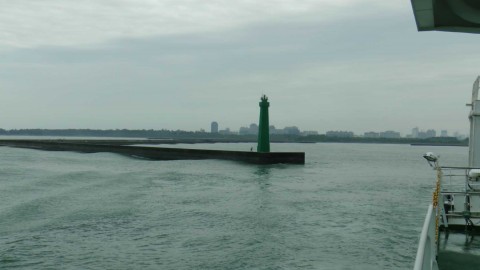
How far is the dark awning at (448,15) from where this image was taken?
5453mm

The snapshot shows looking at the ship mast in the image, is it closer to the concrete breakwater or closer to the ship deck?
the ship deck

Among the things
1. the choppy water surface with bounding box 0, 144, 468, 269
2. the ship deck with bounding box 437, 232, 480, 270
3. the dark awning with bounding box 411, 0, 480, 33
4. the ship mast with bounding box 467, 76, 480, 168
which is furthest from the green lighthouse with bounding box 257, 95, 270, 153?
the dark awning with bounding box 411, 0, 480, 33

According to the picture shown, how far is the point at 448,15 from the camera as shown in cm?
575

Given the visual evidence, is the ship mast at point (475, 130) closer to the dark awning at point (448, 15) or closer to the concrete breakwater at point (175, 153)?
the dark awning at point (448, 15)

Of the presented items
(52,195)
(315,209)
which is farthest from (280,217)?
(52,195)

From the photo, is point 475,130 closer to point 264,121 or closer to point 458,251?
point 458,251

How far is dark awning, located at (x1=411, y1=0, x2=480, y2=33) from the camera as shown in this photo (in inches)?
215

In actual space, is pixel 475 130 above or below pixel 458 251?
above

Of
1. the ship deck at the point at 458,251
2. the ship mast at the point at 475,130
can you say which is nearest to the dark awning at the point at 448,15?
the ship deck at the point at 458,251

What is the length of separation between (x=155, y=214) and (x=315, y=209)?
8.86m

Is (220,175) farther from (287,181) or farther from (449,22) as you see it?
(449,22)

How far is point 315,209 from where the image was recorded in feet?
81.1

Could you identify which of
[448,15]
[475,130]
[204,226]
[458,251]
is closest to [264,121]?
[204,226]

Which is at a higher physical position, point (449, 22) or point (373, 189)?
point (449, 22)
